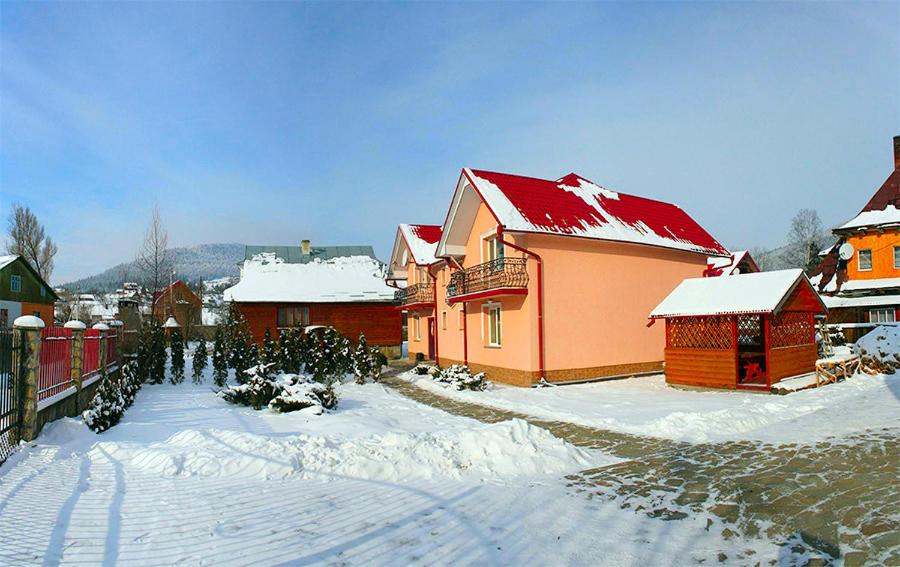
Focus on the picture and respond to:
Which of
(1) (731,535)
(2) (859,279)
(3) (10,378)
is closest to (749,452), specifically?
(1) (731,535)

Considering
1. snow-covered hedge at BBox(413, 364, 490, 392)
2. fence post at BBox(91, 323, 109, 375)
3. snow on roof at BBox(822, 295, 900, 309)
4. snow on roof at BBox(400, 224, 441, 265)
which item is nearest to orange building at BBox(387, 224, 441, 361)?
snow on roof at BBox(400, 224, 441, 265)

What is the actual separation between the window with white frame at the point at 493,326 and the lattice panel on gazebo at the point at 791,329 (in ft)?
26.3

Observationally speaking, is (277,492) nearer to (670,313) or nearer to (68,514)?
(68,514)

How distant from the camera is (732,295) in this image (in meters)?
15.4

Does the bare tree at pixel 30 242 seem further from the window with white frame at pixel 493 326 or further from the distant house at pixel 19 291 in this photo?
the window with white frame at pixel 493 326

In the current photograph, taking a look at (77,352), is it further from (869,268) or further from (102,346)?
(869,268)

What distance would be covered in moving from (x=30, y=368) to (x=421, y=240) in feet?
64.8

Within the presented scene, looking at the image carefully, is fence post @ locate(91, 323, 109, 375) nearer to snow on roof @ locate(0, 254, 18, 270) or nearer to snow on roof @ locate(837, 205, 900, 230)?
snow on roof @ locate(0, 254, 18, 270)

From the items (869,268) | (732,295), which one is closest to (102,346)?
(732,295)

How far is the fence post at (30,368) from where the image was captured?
784cm

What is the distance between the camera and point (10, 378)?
7.55 meters

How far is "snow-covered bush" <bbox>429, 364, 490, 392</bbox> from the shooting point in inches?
655

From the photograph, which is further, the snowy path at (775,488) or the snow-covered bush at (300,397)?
the snow-covered bush at (300,397)

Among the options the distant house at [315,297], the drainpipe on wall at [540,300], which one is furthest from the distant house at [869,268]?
the distant house at [315,297]
